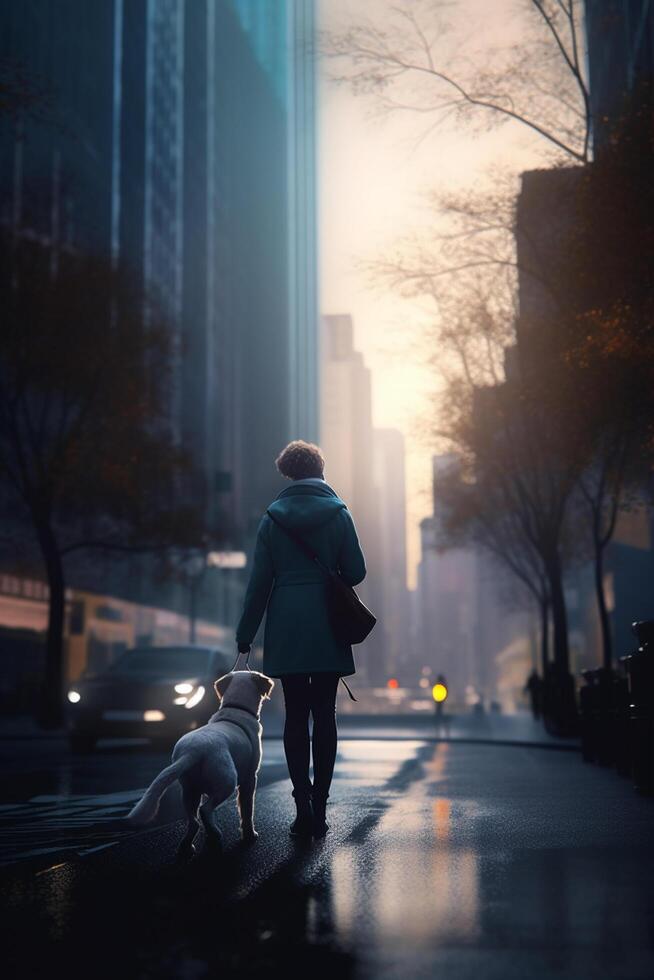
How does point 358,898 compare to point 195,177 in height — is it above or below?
below

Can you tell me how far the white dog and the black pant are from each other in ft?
0.58

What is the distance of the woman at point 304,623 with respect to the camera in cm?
666

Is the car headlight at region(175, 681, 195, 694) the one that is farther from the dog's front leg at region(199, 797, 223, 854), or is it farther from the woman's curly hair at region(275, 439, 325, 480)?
the dog's front leg at region(199, 797, 223, 854)

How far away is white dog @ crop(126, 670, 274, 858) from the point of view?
541 centimetres

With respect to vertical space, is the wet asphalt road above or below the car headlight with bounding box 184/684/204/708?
below

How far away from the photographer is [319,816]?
6.63 m

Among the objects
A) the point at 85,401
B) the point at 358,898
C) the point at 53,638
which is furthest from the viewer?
the point at 53,638

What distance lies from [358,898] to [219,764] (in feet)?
3.72

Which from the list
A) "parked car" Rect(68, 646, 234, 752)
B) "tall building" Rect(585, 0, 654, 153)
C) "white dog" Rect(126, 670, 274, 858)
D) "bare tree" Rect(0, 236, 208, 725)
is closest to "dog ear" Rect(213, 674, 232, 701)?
"white dog" Rect(126, 670, 274, 858)

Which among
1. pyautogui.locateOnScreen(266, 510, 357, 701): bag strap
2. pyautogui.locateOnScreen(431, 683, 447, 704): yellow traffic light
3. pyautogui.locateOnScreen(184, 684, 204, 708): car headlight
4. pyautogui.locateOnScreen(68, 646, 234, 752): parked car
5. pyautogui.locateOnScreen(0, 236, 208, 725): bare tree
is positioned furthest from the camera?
pyautogui.locateOnScreen(431, 683, 447, 704): yellow traffic light

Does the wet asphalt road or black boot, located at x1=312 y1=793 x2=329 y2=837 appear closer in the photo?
the wet asphalt road

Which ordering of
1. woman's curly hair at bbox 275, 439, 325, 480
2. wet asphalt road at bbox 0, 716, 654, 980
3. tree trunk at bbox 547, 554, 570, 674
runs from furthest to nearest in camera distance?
tree trunk at bbox 547, 554, 570, 674, woman's curly hair at bbox 275, 439, 325, 480, wet asphalt road at bbox 0, 716, 654, 980

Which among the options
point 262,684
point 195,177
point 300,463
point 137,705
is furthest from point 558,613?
point 195,177

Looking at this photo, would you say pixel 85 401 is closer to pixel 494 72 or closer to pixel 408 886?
pixel 494 72
